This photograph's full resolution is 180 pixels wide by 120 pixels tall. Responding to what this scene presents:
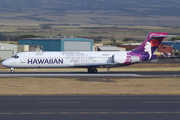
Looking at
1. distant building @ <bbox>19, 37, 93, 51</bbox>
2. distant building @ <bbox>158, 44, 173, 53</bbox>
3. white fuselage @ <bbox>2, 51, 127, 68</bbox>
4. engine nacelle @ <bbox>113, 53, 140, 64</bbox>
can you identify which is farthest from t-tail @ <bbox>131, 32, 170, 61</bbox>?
distant building @ <bbox>158, 44, 173, 53</bbox>

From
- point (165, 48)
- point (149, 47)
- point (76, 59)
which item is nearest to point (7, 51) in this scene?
point (76, 59)

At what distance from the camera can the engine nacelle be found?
44.2 metres

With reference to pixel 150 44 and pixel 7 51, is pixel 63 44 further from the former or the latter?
pixel 150 44

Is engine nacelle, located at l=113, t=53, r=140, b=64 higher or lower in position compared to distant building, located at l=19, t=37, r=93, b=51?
lower

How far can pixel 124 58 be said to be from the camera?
44.4 m

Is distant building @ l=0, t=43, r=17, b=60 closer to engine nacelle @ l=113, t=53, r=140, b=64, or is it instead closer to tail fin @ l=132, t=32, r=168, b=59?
engine nacelle @ l=113, t=53, r=140, b=64

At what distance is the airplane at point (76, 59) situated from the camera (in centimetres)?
4381
